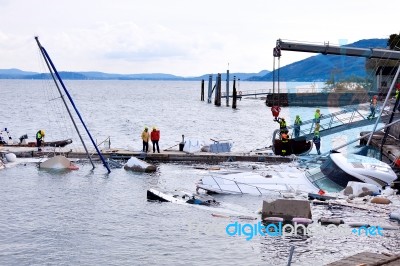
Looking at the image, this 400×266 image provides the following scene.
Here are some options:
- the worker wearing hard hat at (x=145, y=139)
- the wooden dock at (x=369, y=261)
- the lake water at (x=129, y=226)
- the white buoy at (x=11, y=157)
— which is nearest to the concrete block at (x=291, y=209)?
the lake water at (x=129, y=226)

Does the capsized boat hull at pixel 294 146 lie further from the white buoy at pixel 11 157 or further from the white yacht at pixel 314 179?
the white buoy at pixel 11 157

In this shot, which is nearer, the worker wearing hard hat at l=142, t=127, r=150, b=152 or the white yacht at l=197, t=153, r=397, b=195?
the white yacht at l=197, t=153, r=397, b=195

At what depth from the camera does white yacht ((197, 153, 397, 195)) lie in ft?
107

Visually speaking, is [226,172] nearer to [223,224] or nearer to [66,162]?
[223,224]

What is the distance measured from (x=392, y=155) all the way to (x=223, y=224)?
16.0m

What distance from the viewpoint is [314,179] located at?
112ft

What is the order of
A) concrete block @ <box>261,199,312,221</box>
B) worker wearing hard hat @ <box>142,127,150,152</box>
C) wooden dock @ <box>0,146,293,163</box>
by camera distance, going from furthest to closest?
worker wearing hard hat @ <box>142,127,150,152</box>
wooden dock @ <box>0,146,293,163</box>
concrete block @ <box>261,199,312,221</box>

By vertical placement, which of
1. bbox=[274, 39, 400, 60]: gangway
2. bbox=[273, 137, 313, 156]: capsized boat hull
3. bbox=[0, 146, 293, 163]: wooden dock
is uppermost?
bbox=[274, 39, 400, 60]: gangway

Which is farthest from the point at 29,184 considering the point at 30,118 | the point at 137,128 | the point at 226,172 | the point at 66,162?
the point at 30,118

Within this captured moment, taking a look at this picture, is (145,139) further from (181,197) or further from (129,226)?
(129,226)

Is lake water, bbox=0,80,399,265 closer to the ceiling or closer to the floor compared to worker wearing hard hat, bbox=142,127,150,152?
closer to the floor

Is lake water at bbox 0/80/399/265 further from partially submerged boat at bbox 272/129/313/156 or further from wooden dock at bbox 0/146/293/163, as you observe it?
partially submerged boat at bbox 272/129/313/156

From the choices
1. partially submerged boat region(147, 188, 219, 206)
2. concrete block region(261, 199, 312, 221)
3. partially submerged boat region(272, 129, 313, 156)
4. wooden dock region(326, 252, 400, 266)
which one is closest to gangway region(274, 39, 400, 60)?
partially submerged boat region(272, 129, 313, 156)

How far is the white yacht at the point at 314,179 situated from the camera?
107ft
